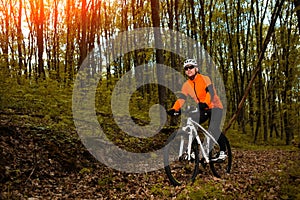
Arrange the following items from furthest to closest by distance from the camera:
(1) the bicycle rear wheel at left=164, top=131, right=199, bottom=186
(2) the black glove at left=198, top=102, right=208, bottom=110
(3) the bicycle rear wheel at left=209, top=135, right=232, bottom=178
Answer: (3) the bicycle rear wheel at left=209, top=135, right=232, bottom=178 → (2) the black glove at left=198, top=102, right=208, bottom=110 → (1) the bicycle rear wheel at left=164, top=131, right=199, bottom=186

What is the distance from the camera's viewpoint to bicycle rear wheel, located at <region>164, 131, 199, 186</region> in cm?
676

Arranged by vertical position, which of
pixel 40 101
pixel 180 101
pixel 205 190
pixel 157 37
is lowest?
pixel 205 190

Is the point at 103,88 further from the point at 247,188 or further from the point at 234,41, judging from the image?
the point at 234,41

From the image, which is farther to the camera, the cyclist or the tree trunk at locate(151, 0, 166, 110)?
the tree trunk at locate(151, 0, 166, 110)

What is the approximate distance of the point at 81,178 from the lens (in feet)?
24.5

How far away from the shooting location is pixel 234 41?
2633 centimetres

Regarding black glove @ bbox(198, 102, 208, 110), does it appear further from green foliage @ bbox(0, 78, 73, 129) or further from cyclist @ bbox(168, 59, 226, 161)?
green foliage @ bbox(0, 78, 73, 129)

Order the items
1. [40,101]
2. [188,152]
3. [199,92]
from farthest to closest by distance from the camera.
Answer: [40,101] < [199,92] < [188,152]

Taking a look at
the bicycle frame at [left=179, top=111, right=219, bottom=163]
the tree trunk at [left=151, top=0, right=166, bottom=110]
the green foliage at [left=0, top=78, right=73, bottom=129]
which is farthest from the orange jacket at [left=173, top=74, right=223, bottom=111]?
the green foliage at [left=0, top=78, right=73, bottom=129]

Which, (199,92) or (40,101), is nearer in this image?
(199,92)

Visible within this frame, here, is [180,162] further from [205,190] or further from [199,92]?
[199,92]

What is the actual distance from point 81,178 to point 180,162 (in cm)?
249

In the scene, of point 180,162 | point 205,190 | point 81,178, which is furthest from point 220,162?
point 81,178

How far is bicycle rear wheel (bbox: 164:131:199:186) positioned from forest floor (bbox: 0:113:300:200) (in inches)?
9.6
